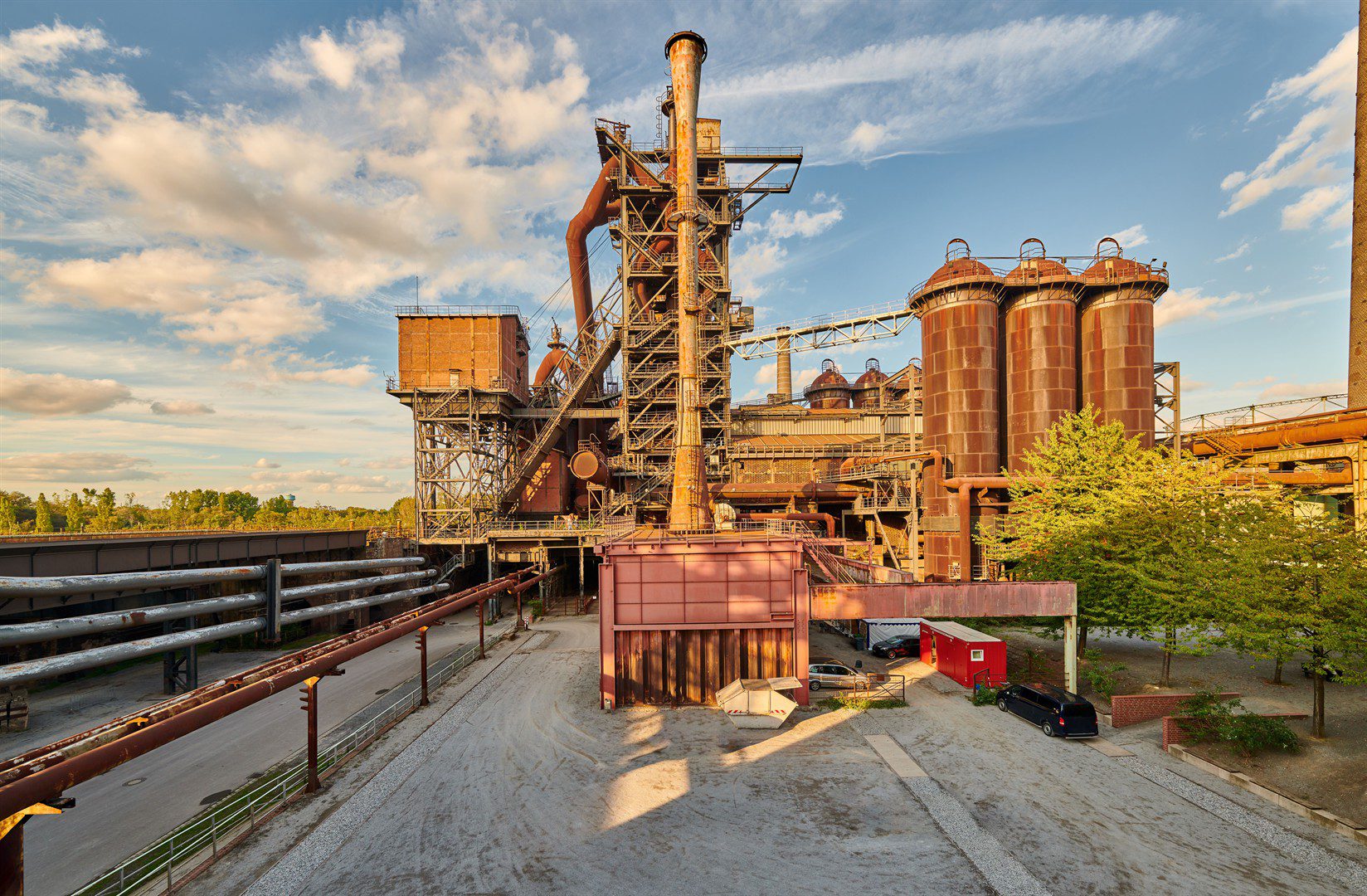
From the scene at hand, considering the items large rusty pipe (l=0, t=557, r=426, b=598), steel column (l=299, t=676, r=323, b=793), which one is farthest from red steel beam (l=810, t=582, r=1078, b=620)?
large rusty pipe (l=0, t=557, r=426, b=598)

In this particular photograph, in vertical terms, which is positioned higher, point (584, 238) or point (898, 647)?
point (584, 238)

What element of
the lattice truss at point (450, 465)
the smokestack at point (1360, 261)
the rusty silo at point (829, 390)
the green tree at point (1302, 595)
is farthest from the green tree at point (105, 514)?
the smokestack at point (1360, 261)

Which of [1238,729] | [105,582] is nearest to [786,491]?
[1238,729]

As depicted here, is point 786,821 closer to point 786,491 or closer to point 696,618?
point 696,618

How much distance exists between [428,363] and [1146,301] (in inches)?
2092

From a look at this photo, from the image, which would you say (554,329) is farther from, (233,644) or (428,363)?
(233,644)

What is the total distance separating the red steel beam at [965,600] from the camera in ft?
63.5

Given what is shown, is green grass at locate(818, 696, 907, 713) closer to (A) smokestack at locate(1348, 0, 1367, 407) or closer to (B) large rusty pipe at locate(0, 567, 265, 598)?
(B) large rusty pipe at locate(0, 567, 265, 598)

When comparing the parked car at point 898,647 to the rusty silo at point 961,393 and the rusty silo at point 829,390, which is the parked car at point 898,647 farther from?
the rusty silo at point 829,390

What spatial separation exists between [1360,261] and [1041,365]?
1642 centimetres

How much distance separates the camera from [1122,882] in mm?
10820

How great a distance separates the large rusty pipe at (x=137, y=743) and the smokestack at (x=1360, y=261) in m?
51.5

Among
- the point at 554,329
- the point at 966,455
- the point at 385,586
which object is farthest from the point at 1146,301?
the point at 385,586

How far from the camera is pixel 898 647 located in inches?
1073
